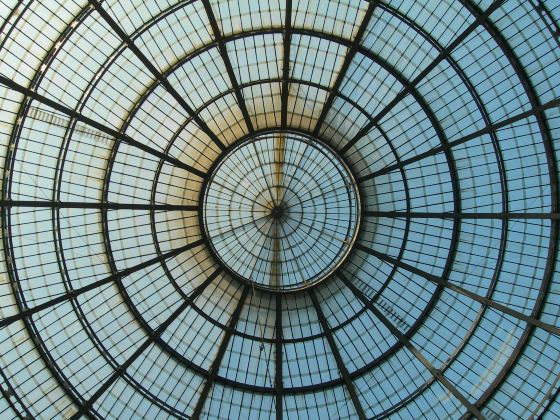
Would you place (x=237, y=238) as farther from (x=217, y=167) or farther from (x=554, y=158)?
(x=554, y=158)

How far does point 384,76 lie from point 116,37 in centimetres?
1175

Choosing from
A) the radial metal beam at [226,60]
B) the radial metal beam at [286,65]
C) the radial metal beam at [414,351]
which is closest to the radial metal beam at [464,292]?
the radial metal beam at [414,351]

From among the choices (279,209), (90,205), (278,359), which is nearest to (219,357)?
(278,359)

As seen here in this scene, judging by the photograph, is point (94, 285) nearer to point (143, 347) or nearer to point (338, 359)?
point (143, 347)

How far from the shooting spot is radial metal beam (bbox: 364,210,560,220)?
956 inches

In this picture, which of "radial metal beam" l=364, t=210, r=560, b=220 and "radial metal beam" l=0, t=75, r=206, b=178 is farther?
"radial metal beam" l=364, t=210, r=560, b=220

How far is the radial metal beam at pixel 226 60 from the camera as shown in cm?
2382

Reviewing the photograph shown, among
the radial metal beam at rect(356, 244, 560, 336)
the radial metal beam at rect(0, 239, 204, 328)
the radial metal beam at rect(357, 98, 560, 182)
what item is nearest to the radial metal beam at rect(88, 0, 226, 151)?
the radial metal beam at rect(0, 239, 204, 328)

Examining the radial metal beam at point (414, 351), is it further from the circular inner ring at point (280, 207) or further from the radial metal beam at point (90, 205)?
the radial metal beam at point (90, 205)

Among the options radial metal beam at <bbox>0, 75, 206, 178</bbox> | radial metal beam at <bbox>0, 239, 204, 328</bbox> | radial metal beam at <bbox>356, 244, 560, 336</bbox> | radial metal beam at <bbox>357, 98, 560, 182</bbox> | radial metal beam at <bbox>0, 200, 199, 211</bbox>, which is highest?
radial metal beam at <bbox>357, 98, 560, 182</bbox>

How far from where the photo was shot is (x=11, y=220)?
24.7m

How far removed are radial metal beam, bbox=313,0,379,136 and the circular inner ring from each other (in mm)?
1282

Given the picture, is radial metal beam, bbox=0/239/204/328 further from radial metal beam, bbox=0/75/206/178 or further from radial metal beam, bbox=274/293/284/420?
radial metal beam, bbox=274/293/284/420

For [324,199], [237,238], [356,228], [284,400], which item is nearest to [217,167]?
[237,238]
